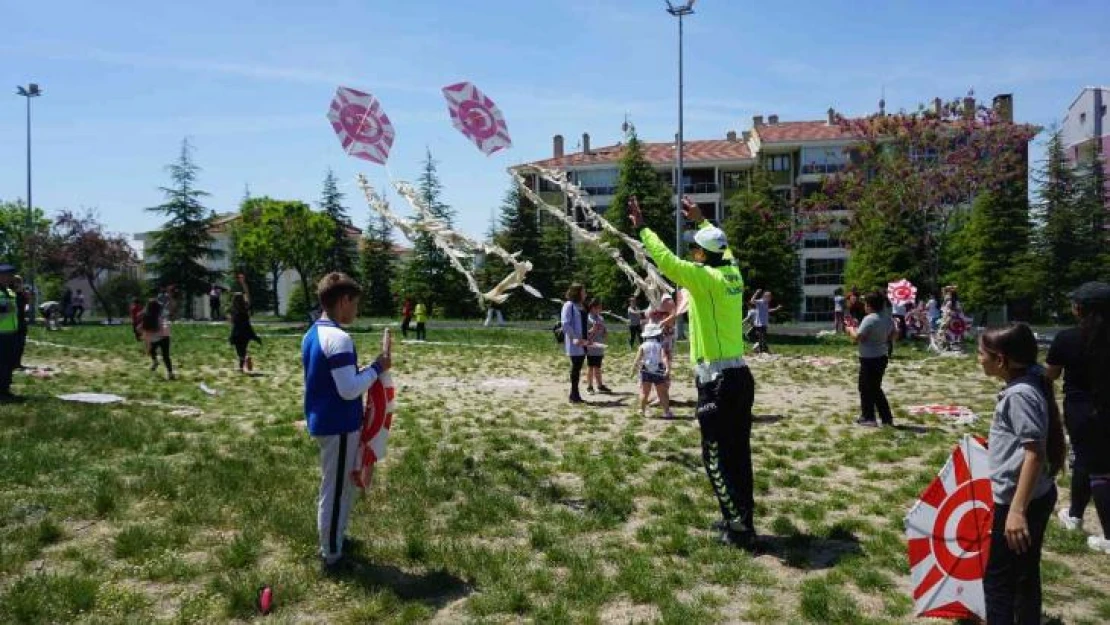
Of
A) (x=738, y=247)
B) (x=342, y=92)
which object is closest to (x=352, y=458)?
(x=342, y=92)

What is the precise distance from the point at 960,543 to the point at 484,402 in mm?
9571

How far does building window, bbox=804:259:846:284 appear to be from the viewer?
64750 millimetres

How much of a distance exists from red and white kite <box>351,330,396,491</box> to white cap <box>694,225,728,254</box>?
2.62m

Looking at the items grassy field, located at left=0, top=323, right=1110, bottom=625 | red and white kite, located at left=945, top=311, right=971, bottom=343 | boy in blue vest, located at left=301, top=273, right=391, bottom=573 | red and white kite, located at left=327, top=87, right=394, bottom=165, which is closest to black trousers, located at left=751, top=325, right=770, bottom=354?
red and white kite, located at left=945, top=311, right=971, bottom=343

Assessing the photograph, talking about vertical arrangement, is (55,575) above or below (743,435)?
below

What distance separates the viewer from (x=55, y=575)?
5.11m

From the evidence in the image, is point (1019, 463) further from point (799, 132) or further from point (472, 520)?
point (799, 132)

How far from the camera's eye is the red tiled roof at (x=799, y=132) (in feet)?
205

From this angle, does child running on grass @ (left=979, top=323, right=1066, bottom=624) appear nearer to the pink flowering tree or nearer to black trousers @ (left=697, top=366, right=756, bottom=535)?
black trousers @ (left=697, top=366, right=756, bottom=535)

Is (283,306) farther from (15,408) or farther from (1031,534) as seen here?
(1031,534)

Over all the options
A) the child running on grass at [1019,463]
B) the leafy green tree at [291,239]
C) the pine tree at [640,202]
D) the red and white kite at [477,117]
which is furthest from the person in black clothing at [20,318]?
the pine tree at [640,202]

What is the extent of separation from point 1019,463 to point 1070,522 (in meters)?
3.14

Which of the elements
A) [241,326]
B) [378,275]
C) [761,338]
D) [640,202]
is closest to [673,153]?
[640,202]

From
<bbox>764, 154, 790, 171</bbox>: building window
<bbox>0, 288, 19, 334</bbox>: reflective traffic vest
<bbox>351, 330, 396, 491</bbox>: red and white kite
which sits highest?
<bbox>764, 154, 790, 171</bbox>: building window
